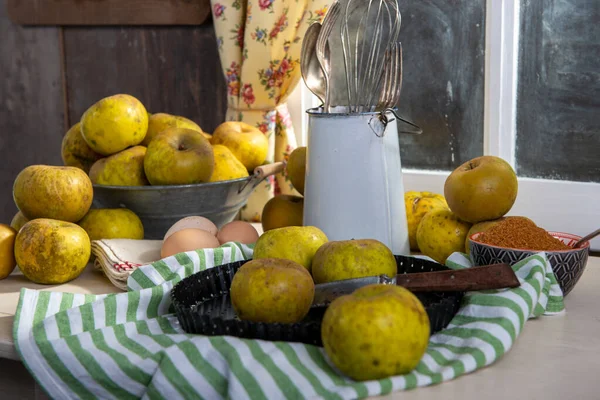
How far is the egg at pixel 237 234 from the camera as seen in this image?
1.03 m

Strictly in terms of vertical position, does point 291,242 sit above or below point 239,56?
below

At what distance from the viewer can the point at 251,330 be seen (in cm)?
68

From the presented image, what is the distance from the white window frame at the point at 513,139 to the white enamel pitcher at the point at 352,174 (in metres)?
0.28

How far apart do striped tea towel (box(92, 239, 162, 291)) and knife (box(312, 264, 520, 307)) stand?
11.7 inches

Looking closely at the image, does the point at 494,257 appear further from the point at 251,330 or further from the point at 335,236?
the point at 251,330

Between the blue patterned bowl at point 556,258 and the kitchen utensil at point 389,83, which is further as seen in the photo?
the kitchen utensil at point 389,83

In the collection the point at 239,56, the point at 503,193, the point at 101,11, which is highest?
the point at 101,11

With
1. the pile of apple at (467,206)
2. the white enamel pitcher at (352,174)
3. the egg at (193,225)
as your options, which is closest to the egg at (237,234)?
the egg at (193,225)

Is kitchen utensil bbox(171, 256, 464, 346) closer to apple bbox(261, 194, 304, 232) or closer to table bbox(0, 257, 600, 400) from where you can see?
table bbox(0, 257, 600, 400)

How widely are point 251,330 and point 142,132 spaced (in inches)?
21.5

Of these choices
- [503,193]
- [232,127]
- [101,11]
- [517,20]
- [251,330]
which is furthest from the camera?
[101,11]

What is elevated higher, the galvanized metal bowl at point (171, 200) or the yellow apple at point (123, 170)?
the yellow apple at point (123, 170)

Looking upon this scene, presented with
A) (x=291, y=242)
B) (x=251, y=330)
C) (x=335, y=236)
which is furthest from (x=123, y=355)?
(x=335, y=236)

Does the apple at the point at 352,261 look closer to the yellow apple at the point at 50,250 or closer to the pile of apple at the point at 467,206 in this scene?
the pile of apple at the point at 467,206
